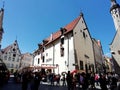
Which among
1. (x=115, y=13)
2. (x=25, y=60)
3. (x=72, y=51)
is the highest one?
(x=115, y=13)

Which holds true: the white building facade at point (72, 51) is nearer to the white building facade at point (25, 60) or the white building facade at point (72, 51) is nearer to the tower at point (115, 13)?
the tower at point (115, 13)

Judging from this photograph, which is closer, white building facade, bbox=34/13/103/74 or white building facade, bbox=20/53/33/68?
white building facade, bbox=34/13/103/74

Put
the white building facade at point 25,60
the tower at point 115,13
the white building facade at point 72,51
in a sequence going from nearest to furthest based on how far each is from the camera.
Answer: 1. the white building facade at point 72,51
2. the tower at point 115,13
3. the white building facade at point 25,60

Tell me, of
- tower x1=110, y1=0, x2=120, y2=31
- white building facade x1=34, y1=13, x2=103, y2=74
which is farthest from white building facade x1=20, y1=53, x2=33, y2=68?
tower x1=110, y1=0, x2=120, y2=31

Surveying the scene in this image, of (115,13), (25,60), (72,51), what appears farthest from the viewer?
(25,60)

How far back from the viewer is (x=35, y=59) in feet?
141

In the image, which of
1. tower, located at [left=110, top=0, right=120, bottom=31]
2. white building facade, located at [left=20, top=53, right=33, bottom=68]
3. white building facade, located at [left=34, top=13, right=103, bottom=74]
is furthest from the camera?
white building facade, located at [left=20, top=53, right=33, bottom=68]

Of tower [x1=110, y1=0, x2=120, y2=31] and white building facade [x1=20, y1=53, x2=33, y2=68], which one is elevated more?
tower [x1=110, y1=0, x2=120, y2=31]

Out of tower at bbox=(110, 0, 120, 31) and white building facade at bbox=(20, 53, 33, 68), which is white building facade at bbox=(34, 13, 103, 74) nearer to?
tower at bbox=(110, 0, 120, 31)

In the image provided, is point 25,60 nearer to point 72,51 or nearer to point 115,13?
point 115,13

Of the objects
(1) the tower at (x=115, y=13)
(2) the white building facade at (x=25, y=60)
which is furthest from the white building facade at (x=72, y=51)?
(2) the white building facade at (x=25, y=60)

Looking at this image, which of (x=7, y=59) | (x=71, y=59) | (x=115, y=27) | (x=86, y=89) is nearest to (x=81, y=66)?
(x=71, y=59)

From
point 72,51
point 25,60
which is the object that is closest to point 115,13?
point 72,51

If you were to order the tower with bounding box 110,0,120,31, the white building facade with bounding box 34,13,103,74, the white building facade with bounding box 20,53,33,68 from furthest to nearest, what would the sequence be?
the white building facade with bounding box 20,53,33,68 → the tower with bounding box 110,0,120,31 → the white building facade with bounding box 34,13,103,74
